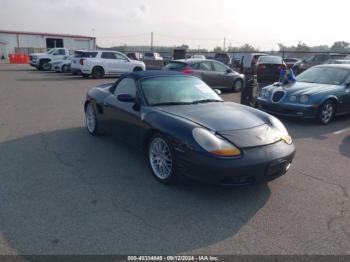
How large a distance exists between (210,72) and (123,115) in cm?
891

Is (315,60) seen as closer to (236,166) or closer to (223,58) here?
(223,58)

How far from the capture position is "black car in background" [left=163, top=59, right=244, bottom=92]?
12938mm

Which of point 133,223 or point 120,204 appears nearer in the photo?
point 133,223

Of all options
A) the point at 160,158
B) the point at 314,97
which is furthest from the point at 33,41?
the point at 160,158

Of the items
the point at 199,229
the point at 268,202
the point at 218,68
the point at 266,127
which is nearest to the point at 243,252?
the point at 199,229

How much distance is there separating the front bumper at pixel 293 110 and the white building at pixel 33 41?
4270 cm

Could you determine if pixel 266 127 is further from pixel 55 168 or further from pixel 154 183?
pixel 55 168

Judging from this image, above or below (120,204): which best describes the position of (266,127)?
above

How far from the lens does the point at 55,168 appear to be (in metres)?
4.59

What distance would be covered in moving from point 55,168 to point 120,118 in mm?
1254

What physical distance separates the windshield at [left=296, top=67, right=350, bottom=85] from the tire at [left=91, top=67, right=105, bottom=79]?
12890mm

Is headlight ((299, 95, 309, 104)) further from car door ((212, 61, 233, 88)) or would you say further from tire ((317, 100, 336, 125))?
car door ((212, 61, 233, 88))

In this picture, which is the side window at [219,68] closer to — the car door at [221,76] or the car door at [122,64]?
→ the car door at [221,76]

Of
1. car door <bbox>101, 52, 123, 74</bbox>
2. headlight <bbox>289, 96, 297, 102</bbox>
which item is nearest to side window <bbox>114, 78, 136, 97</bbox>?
headlight <bbox>289, 96, 297, 102</bbox>
